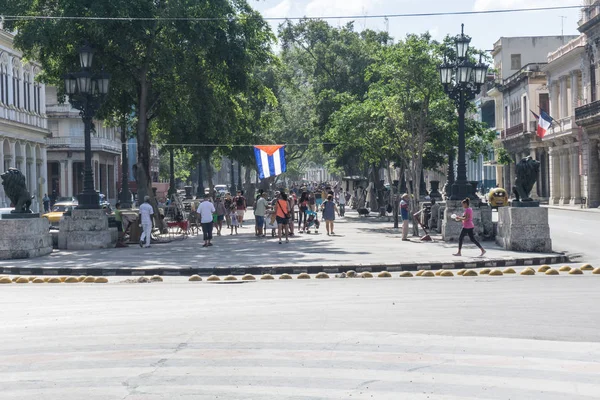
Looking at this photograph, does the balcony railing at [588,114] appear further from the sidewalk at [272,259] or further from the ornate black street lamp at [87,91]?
the ornate black street lamp at [87,91]

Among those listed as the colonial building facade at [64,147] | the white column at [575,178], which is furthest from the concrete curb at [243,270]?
the colonial building facade at [64,147]

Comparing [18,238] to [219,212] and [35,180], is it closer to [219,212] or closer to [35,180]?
[219,212]

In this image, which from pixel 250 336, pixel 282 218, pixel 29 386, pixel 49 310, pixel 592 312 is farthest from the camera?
pixel 282 218

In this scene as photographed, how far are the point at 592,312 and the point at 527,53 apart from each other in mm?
74316

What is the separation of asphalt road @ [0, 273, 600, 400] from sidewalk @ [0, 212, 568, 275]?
474cm

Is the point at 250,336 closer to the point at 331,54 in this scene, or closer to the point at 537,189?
the point at 331,54

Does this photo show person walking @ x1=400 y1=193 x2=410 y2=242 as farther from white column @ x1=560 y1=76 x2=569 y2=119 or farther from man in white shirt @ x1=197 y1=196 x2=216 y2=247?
white column @ x1=560 y1=76 x2=569 y2=119

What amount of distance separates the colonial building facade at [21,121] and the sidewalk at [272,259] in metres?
26.9

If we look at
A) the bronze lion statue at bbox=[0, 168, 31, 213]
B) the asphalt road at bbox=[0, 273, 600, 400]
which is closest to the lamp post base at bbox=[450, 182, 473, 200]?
the asphalt road at bbox=[0, 273, 600, 400]

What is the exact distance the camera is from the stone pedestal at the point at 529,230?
74.0 feet

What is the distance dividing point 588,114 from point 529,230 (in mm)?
35303

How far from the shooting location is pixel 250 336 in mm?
10008

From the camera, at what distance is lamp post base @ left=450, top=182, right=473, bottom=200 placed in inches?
1038

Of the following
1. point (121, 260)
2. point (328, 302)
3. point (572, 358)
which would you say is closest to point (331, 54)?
point (121, 260)
